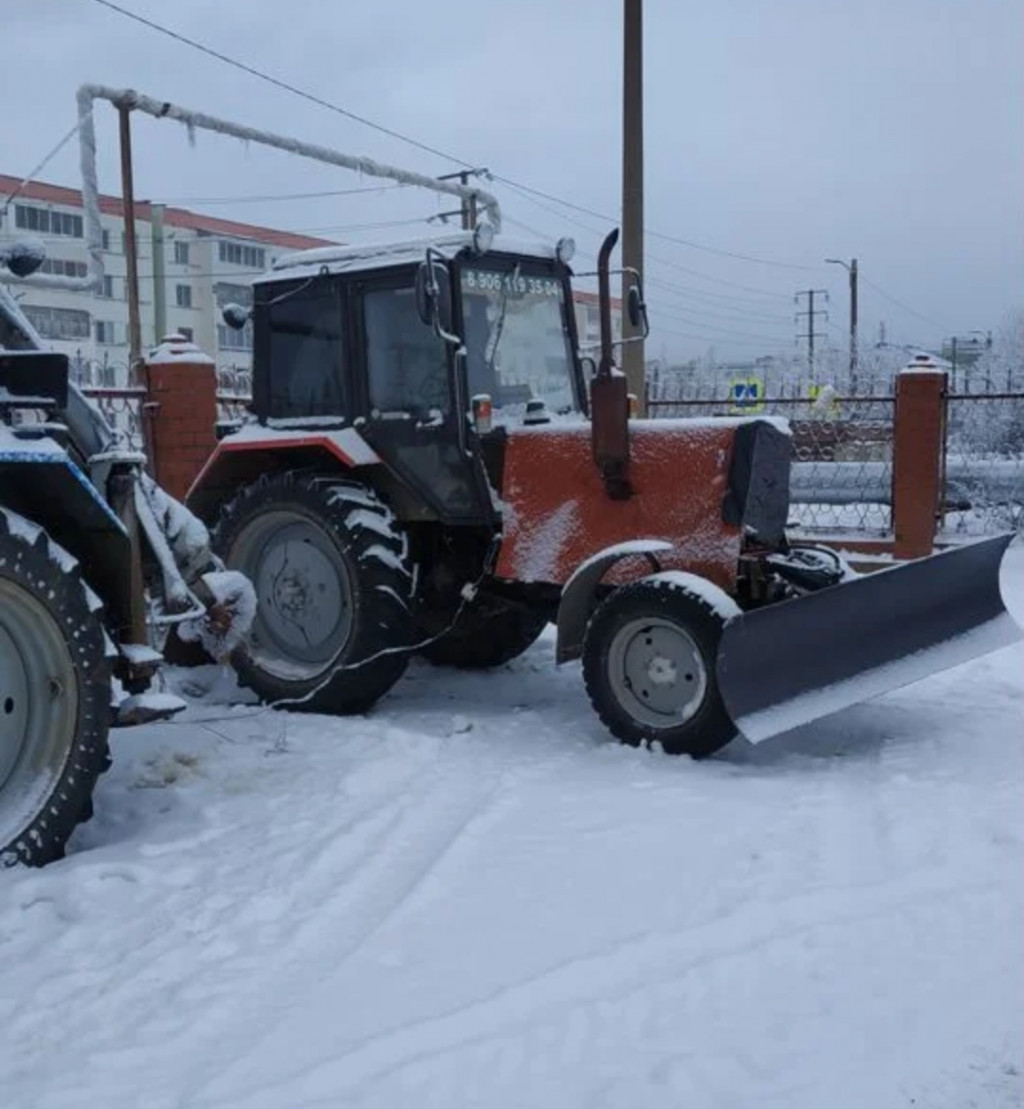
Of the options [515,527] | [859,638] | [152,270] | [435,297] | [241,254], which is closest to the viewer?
[859,638]

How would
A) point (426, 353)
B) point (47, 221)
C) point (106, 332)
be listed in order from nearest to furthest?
point (426, 353) → point (47, 221) → point (106, 332)

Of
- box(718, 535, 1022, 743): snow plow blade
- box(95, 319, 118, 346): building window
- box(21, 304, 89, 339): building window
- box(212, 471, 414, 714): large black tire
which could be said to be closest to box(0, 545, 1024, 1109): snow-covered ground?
box(718, 535, 1022, 743): snow plow blade

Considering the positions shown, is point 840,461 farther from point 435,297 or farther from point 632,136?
point 435,297

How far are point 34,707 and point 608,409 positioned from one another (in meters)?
2.61

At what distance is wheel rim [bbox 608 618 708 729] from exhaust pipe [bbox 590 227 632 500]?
648mm

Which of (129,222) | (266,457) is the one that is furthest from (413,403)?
(129,222)

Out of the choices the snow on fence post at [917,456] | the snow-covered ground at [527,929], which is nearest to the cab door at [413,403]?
the snow-covered ground at [527,929]

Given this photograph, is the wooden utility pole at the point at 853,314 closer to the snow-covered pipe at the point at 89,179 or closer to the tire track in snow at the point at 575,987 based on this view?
the snow-covered pipe at the point at 89,179

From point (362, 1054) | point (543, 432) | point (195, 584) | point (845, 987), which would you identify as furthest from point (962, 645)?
point (362, 1054)

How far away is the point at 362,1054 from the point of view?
2633 mm

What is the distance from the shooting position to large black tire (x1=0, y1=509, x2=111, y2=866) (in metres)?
3.61

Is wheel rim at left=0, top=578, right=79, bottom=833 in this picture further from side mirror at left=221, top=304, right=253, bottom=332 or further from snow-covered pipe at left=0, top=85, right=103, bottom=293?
snow-covered pipe at left=0, top=85, right=103, bottom=293

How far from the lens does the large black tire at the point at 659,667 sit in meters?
4.88

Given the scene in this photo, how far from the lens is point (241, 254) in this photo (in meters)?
52.8
